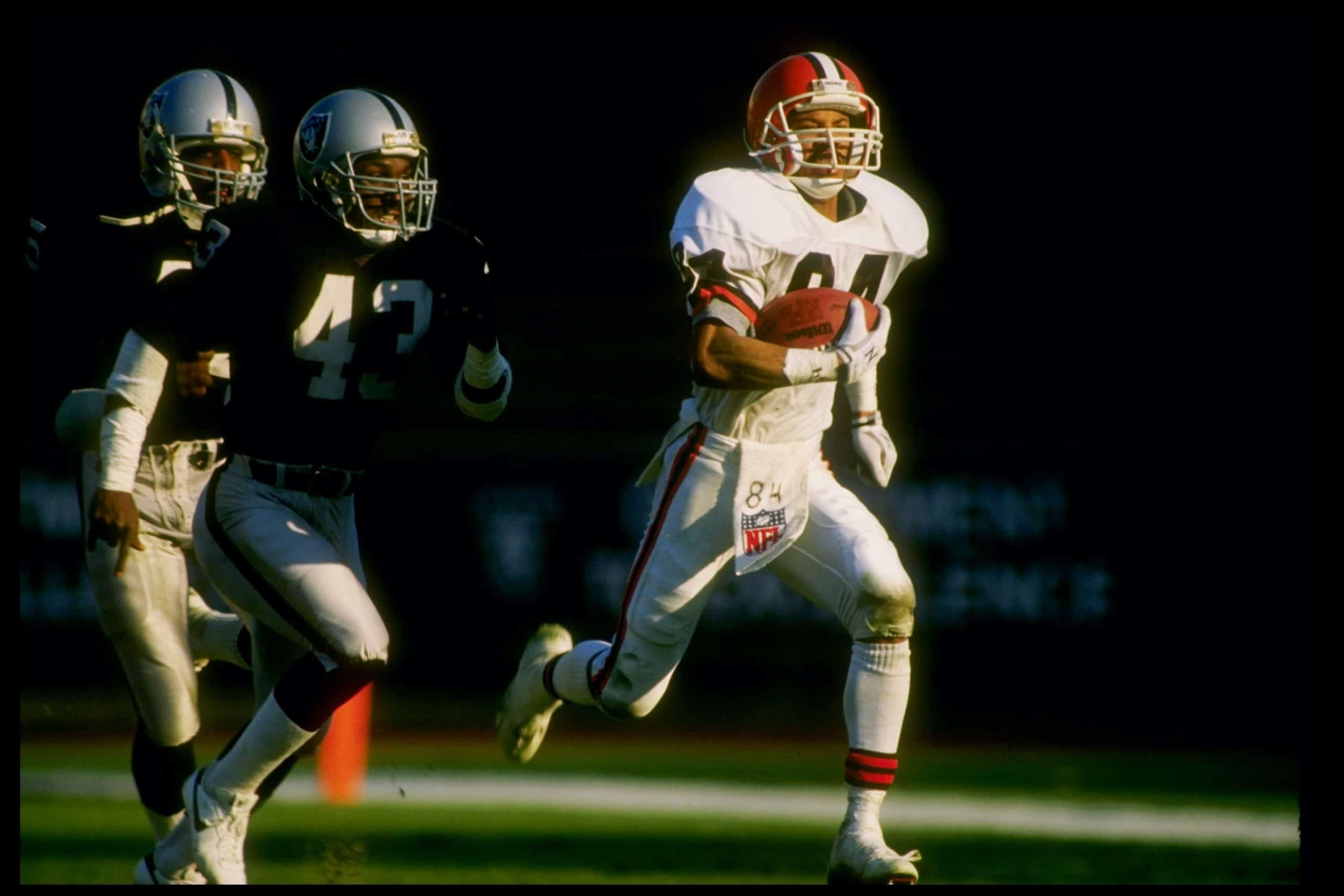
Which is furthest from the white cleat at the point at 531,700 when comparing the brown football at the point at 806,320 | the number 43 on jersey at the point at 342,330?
the brown football at the point at 806,320

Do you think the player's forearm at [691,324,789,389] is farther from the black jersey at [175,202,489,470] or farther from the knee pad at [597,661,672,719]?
the knee pad at [597,661,672,719]

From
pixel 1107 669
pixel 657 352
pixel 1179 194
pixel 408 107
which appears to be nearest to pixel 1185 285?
pixel 1179 194

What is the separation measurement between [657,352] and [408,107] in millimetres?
1507

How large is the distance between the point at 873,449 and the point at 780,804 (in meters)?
2.46

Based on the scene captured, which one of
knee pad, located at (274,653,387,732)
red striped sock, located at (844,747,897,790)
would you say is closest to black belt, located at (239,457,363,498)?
knee pad, located at (274,653,387,732)

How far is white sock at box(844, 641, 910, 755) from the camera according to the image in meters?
Answer: 4.20

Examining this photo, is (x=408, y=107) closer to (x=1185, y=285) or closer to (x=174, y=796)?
(x=1185, y=285)

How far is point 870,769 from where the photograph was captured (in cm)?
417

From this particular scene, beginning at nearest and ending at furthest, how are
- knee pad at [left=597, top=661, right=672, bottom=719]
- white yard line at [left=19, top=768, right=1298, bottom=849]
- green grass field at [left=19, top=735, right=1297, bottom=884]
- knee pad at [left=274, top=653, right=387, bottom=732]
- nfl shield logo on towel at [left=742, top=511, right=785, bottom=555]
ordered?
knee pad at [left=274, top=653, right=387, bottom=732]
nfl shield logo on towel at [left=742, top=511, right=785, bottom=555]
knee pad at [left=597, top=661, right=672, bottom=719]
green grass field at [left=19, top=735, right=1297, bottom=884]
white yard line at [left=19, top=768, right=1298, bottom=849]

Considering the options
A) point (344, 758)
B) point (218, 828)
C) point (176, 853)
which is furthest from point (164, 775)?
point (344, 758)

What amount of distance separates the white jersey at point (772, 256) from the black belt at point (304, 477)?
2.76 feet

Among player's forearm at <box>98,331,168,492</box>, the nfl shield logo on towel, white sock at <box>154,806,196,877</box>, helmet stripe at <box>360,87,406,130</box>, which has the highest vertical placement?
helmet stripe at <box>360,87,406,130</box>

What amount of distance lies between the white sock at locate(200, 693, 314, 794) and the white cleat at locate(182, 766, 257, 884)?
23mm

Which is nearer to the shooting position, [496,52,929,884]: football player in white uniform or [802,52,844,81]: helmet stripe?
[496,52,929,884]: football player in white uniform
